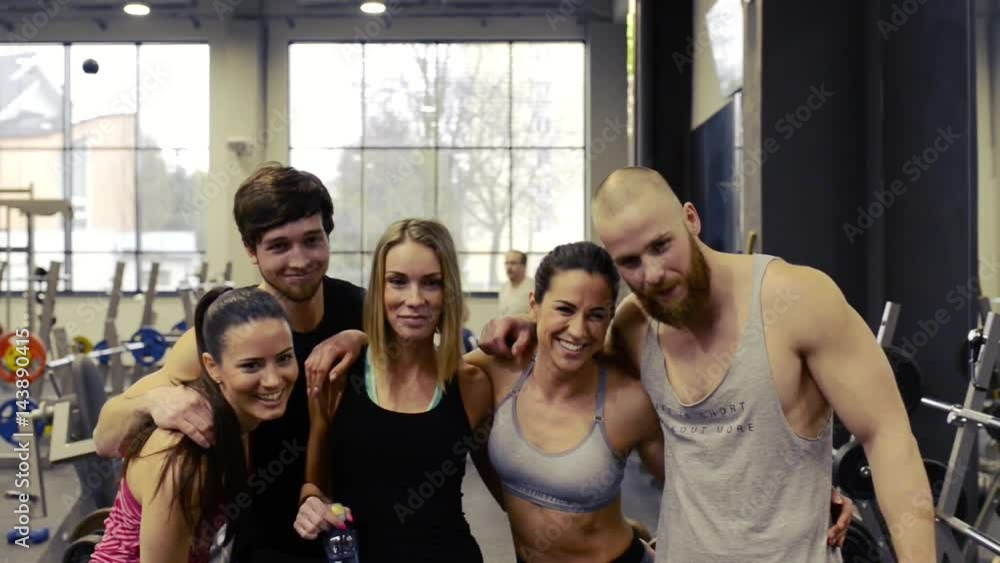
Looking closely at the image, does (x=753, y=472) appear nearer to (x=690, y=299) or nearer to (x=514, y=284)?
(x=690, y=299)

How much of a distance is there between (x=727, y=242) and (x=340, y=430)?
4830mm

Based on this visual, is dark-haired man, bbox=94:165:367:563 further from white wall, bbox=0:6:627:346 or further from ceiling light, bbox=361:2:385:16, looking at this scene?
white wall, bbox=0:6:627:346

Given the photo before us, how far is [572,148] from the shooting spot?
1364 centimetres

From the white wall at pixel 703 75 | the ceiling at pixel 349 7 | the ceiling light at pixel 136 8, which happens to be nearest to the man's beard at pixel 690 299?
the white wall at pixel 703 75

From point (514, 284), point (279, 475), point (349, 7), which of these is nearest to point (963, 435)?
point (279, 475)

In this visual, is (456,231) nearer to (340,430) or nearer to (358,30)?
(358,30)

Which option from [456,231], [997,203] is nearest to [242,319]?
[997,203]

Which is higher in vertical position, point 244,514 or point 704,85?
point 704,85

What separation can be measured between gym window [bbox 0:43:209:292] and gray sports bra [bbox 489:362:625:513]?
12.5 m

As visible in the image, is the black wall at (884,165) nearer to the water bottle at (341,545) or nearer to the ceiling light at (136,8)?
the water bottle at (341,545)

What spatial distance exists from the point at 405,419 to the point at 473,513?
3616 millimetres

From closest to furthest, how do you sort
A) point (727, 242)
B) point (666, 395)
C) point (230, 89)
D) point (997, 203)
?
point (666, 395) < point (997, 203) < point (727, 242) < point (230, 89)

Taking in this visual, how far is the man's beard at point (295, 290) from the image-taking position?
2.11m

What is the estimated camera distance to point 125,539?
6.02 feet
